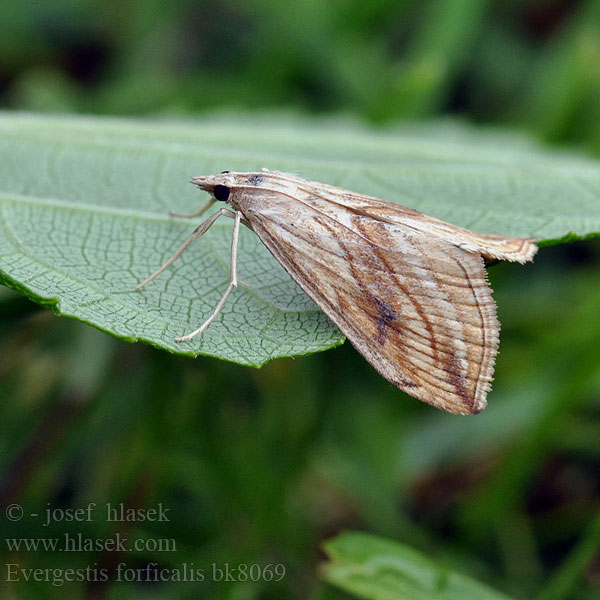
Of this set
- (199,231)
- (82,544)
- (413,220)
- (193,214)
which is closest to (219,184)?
(199,231)

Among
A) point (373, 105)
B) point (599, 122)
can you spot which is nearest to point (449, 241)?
point (373, 105)

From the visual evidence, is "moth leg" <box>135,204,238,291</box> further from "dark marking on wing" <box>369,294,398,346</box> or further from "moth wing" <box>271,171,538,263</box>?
"dark marking on wing" <box>369,294,398,346</box>

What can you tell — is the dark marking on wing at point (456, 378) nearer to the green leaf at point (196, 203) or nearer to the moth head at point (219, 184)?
the green leaf at point (196, 203)

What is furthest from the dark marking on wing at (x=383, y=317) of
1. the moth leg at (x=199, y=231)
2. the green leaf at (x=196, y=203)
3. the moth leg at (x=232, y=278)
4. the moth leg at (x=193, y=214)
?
the moth leg at (x=193, y=214)

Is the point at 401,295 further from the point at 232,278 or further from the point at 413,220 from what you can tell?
the point at 232,278

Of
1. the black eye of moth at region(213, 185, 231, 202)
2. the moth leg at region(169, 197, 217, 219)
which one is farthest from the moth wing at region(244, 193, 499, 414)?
the moth leg at region(169, 197, 217, 219)
